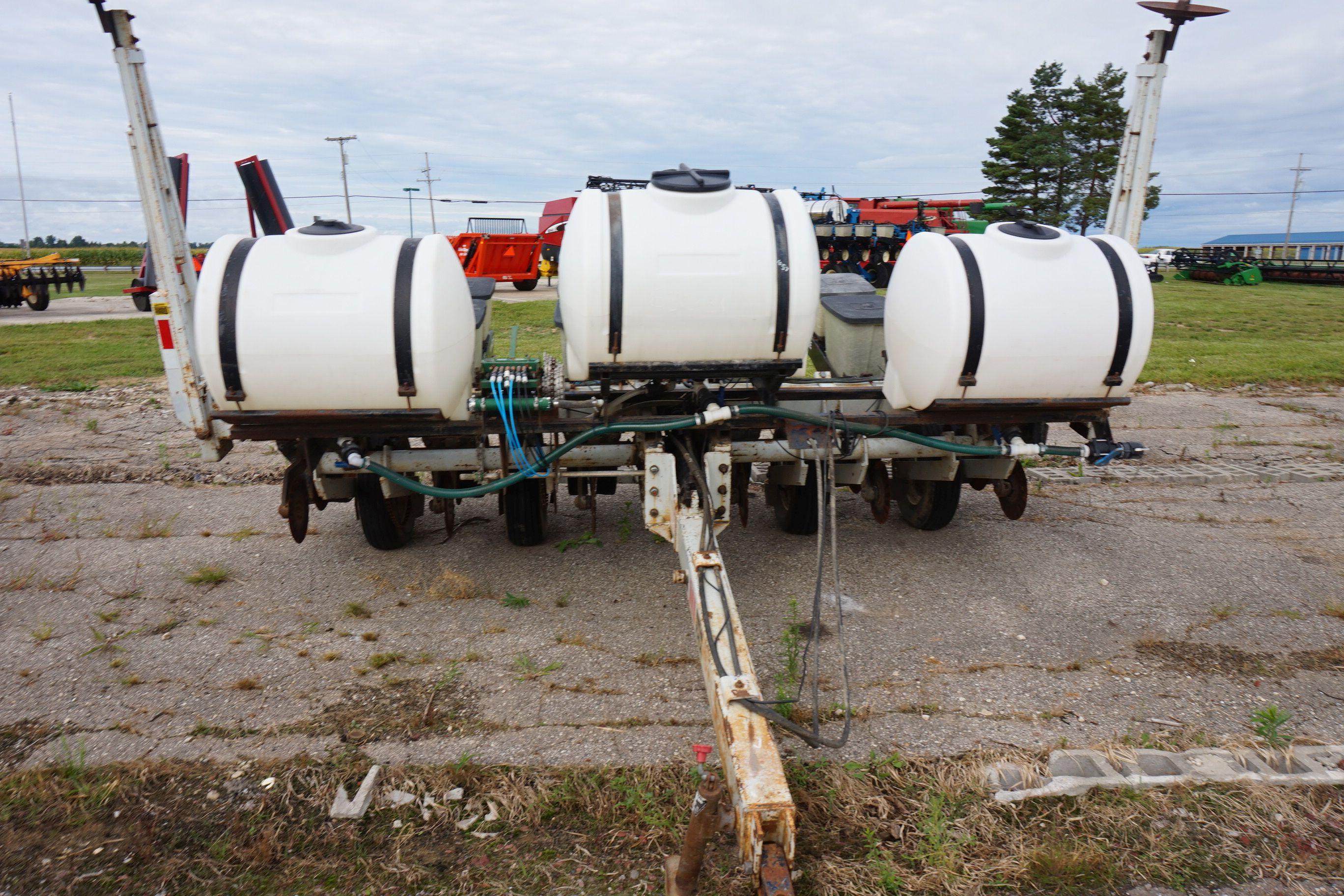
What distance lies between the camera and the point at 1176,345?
14.6 meters

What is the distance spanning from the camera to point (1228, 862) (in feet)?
9.07

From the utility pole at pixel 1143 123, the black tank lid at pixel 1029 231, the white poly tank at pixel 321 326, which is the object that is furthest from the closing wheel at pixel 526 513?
the utility pole at pixel 1143 123

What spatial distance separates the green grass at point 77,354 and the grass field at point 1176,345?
0.09ft

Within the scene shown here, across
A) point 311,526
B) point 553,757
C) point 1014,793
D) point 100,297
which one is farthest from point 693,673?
point 100,297

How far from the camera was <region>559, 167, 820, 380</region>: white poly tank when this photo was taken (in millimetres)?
3684

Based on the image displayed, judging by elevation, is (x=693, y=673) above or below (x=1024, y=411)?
below

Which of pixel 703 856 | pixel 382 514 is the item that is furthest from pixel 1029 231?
pixel 382 514

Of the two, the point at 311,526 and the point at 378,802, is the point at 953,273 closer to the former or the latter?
the point at 378,802

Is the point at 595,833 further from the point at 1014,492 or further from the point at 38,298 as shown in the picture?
the point at 38,298

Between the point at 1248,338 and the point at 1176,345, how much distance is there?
2740mm

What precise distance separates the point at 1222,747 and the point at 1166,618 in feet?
4.21

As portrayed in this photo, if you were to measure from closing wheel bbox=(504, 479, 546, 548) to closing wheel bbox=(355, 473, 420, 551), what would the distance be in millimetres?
597

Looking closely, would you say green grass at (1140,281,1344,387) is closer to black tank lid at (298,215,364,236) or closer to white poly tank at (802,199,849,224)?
white poly tank at (802,199,849,224)

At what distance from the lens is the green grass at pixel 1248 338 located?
38.1 feet
